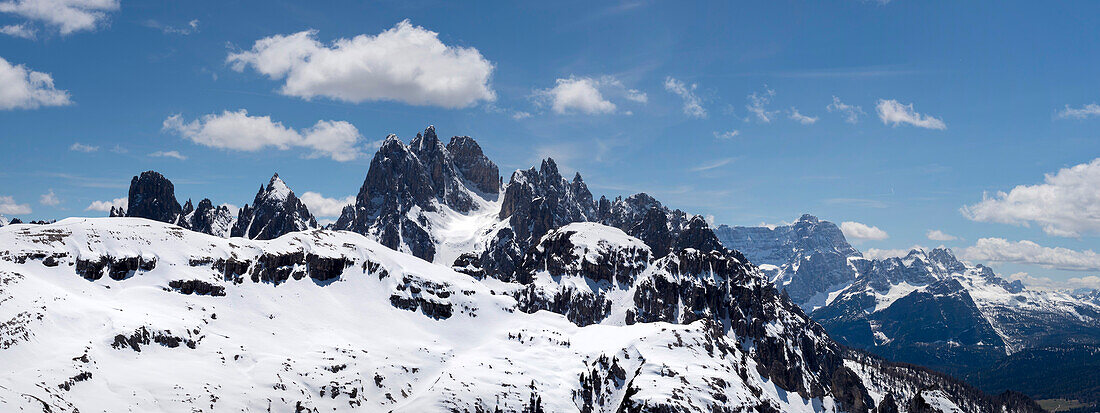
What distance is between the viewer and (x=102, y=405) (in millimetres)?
143000

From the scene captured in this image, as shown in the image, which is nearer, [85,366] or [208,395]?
[85,366]

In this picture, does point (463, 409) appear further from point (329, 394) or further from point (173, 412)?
point (173, 412)

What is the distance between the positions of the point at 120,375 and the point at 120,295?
43561mm

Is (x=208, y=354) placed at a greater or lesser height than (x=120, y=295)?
lesser

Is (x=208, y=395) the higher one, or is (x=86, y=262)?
(x=86, y=262)

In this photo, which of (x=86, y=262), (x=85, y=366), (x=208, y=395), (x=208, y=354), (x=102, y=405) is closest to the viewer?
(x=102, y=405)

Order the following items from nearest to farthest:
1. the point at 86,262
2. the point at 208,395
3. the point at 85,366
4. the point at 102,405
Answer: the point at 102,405, the point at 85,366, the point at 208,395, the point at 86,262

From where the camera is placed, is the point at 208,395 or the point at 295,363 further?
the point at 295,363

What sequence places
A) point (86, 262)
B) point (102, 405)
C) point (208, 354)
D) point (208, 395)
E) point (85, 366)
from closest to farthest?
point (102, 405)
point (85, 366)
point (208, 395)
point (208, 354)
point (86, 262)

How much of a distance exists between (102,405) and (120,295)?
193ft

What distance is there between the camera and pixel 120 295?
19312 cm

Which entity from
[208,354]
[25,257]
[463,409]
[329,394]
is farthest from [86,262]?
[463,409]

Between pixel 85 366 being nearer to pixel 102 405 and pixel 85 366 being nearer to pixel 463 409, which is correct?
pixel 102 405

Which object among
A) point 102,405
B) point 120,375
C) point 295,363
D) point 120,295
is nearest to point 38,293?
point 120,295
